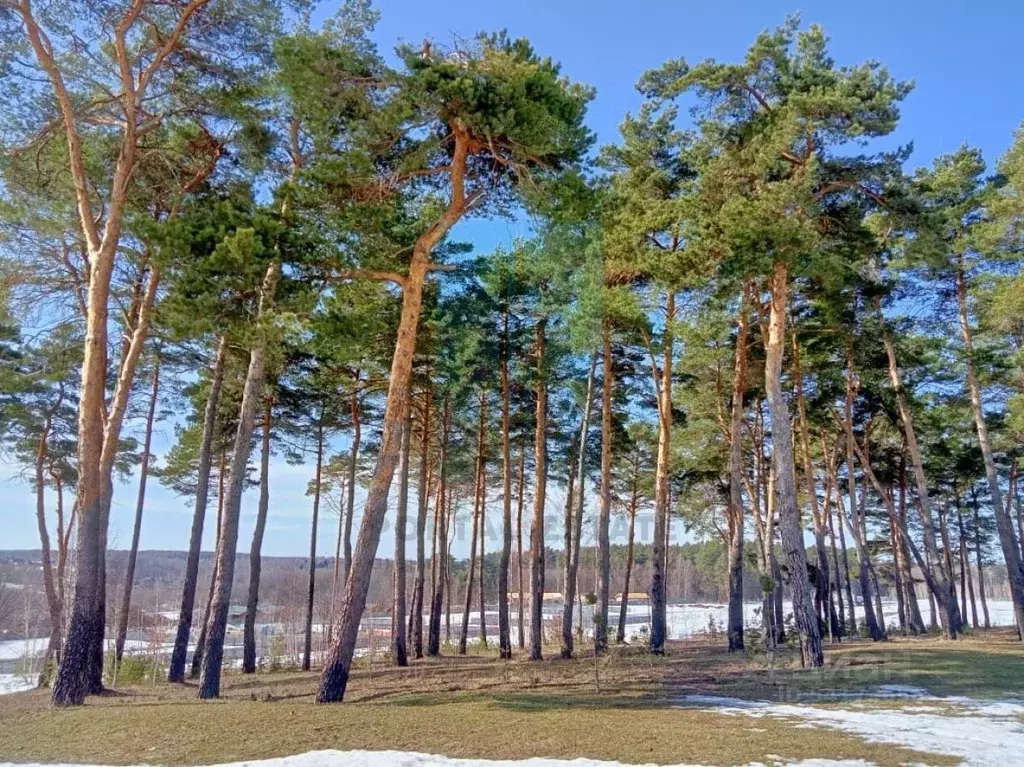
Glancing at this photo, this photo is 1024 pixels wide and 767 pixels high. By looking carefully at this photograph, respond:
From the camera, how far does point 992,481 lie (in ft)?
51.5

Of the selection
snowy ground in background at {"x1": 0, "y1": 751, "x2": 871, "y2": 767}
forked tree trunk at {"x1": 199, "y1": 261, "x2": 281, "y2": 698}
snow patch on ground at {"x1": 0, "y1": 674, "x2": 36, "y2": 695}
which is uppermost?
forked tree trunk at {"x1": 199, "y1": 261, "x2": 281, "y2": 698}

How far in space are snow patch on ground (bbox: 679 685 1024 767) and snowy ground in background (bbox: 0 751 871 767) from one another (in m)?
1.06

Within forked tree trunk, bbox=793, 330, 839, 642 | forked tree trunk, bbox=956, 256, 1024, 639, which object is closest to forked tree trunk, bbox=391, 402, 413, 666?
forked tree trunk, bbox=793, 330, 839, 642

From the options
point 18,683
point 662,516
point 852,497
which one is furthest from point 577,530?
point 18,683

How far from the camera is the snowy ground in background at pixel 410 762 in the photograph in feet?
16.1

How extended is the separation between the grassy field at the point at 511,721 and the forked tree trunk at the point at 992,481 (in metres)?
5.75

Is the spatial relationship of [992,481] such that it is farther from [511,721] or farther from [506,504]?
[511,721]

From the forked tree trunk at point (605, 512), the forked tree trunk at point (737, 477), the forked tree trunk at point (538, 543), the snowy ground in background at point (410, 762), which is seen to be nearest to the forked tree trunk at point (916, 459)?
the forked tree trunk at point (737, 477)

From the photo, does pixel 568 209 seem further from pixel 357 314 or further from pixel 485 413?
pixel 485 413

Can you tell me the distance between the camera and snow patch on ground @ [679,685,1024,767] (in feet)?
17.4

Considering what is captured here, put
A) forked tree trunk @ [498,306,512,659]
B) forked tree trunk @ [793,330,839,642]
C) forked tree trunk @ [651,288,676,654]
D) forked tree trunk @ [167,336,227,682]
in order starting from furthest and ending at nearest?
forked tree trunk @ [793,330,839,642]
forked tree trunk @ [498,306,512,659]
forked tree trunk @ [651,288,676,654]
forked tree trunk @ [167,336,227,682]

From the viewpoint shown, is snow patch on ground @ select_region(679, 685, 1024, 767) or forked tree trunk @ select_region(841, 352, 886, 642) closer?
snow patch on ground @ select_region(679, 685, 1024, 767)

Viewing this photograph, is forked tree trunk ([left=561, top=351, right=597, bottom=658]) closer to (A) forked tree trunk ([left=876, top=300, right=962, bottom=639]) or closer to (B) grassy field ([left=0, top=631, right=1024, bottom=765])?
(B) grassy field ([left=0, top=631, right=1024, bottom=765])

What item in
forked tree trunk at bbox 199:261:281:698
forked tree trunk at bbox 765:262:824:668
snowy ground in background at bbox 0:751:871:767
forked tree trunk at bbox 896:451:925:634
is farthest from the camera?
forked tree trunk at bbox 896:451:925:634
